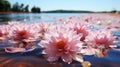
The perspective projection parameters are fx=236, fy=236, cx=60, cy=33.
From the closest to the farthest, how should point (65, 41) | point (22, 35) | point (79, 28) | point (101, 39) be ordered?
1. point (65, 41)
2. point (101, 39)
3. point (79, 28)
4. point (22, 35)

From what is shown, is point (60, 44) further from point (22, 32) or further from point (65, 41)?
point (22, 32)

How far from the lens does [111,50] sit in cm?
248

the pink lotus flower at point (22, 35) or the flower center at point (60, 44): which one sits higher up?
the flower center at point (60, 44)

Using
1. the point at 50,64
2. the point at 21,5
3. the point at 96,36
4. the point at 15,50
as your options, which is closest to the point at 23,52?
the point at 15,50

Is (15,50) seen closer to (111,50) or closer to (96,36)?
(96,36)

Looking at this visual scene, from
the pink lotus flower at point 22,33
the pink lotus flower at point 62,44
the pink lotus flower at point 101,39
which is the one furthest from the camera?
the pink lotus flower at point 22,33

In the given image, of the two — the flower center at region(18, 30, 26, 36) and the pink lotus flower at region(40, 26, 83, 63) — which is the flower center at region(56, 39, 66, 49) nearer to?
the pink lotus flower at region(40, 26, 83, 63)

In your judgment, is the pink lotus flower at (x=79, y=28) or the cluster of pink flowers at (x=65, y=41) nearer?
the cluster of pink flowers at (x=65, y=41)

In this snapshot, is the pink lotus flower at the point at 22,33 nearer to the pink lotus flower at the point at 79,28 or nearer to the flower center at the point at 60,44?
the pink lotus flower at the point at 79,28

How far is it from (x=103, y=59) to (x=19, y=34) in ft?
3.46

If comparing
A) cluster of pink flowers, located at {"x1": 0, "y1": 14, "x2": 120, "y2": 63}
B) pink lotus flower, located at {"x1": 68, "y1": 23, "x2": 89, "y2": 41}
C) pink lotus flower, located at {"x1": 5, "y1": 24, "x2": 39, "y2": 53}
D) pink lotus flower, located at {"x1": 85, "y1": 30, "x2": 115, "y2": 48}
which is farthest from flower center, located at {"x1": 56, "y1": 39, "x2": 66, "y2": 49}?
pink lotus flower, located at {"x1": 5, "y1": 24, "x2": 39, "y2": 53}

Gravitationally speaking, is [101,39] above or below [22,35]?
above

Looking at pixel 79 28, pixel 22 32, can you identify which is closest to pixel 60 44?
pixel 79 28

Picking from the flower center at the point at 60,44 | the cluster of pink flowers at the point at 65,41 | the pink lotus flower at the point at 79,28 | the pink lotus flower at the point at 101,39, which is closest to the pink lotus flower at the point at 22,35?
the cluster of pink flowers at the point at 65,41
